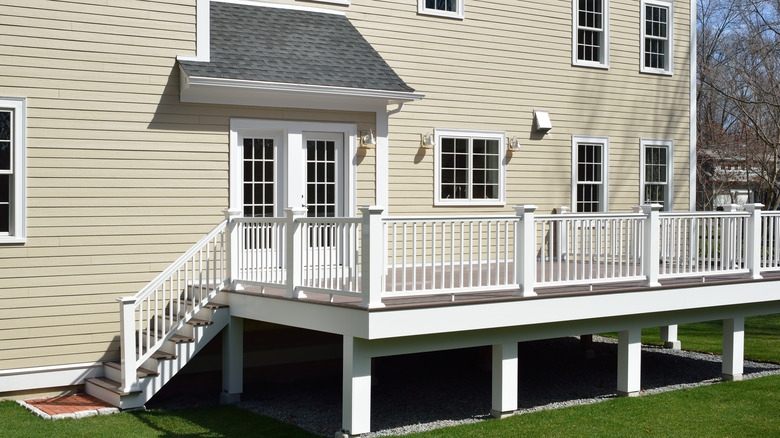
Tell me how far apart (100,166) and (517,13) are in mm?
7252

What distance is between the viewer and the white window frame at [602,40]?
1465cm

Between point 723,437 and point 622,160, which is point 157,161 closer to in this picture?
point 723,437

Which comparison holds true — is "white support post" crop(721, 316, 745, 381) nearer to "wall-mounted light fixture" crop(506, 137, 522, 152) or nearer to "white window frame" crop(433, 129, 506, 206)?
"white window frame" crop(433, 129, 506, 206)

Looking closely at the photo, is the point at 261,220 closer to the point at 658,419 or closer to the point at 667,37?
the point at 658,419

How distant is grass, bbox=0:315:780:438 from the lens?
8578 mm

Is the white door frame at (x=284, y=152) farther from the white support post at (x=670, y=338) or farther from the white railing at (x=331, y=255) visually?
the white support post at (x=670, y=338)

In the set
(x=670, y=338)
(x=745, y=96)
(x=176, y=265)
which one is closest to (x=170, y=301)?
(x=176, y=265)

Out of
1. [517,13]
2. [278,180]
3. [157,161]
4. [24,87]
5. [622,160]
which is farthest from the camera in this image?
[622,160]

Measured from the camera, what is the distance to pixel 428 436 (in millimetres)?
8617

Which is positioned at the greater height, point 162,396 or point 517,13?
point 517,13

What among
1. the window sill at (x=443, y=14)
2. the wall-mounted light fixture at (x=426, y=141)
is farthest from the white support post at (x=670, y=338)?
the window sill at (x=443, y=14)

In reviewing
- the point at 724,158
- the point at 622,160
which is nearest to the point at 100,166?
the point at 622,160

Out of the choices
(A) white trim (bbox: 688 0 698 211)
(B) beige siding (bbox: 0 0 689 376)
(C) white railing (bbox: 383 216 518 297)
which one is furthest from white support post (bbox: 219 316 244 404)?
(A) white trim (bbox: 688 0 698 211)

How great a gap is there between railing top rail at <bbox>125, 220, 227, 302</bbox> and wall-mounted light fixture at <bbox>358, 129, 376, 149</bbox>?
99.7 inches
